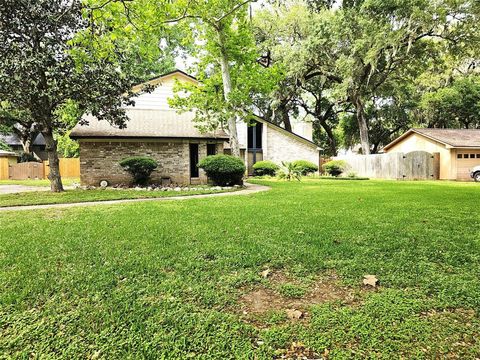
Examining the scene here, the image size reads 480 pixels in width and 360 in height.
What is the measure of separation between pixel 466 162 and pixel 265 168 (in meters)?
13.1

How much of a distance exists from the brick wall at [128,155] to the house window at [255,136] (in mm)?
8448

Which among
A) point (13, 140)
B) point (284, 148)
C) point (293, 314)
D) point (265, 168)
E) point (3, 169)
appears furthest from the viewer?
point (13, 140)

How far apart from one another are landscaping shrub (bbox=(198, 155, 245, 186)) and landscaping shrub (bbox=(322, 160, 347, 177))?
1320 cm

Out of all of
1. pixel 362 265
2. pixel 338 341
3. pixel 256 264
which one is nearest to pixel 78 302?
pixel 256 264

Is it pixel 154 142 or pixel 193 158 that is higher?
pixel 154 142

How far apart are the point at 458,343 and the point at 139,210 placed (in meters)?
5.89

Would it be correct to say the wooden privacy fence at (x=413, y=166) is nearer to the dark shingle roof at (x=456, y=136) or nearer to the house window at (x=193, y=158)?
the dark shingle roof at (x=456, y=136)

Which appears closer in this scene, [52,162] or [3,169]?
[52,162]

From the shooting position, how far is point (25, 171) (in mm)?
21359

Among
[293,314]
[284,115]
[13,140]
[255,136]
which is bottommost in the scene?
[293,314]

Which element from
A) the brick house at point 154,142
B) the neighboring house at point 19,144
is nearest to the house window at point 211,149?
the brick house at point 154,142

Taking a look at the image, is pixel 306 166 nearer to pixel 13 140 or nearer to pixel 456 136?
pixel 456 136

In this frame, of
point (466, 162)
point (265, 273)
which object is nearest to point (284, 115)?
point (466, 162)

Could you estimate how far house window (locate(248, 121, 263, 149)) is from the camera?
75.6ft
